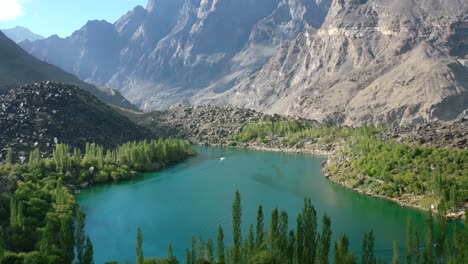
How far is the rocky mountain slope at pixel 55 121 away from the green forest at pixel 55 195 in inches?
268

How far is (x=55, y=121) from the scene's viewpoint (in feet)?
416

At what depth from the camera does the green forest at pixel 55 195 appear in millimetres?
43406

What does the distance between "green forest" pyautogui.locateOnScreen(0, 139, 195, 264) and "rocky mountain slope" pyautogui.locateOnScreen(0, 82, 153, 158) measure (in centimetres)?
680

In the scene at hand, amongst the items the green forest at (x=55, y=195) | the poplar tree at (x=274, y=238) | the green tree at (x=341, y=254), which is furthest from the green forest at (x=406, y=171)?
the green forest at (x=55, y=195)

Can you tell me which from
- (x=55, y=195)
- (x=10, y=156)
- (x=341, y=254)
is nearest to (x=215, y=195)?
(x=55, y=195)

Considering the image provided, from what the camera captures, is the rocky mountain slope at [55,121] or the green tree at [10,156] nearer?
the green tree at [10,156]

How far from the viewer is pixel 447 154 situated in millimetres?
81688

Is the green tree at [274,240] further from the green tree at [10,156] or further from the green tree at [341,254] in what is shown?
the green tree at [10,156]

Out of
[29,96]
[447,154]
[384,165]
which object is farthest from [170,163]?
[447,154]

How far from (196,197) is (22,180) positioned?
95.2 ft

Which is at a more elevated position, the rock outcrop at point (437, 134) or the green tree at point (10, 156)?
the rock outcrop at point (437, 134)

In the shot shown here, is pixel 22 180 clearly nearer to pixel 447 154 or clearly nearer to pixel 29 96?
pixel 29 96

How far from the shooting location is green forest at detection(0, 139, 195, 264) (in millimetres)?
43406

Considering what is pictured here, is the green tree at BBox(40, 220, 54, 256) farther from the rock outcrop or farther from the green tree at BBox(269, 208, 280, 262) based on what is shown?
the rock outcrop
